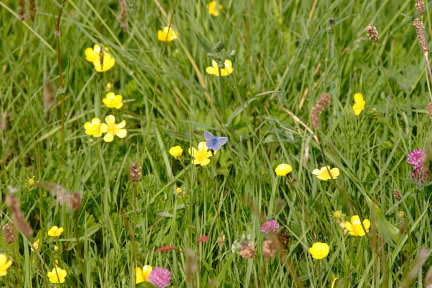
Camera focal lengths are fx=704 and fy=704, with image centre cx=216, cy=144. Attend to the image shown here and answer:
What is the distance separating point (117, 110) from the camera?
2.22 meters

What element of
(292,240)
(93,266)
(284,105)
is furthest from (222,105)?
(93,266)

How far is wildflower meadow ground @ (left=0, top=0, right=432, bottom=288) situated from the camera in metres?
1.58

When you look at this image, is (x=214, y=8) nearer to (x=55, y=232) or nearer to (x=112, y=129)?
(x=112, y=129)

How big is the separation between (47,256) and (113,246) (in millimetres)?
180

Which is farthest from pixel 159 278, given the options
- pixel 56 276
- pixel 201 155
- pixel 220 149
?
pixel 220 149

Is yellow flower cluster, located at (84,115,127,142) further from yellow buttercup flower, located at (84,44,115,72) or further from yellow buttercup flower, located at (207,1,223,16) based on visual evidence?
yellow buttercup flower, located at (207,1,223,16)

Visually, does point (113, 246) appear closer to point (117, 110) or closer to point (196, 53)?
point (117, 110)

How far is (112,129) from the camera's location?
207cm

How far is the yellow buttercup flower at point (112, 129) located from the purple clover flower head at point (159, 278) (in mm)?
658

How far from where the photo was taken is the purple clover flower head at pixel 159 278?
1.45m

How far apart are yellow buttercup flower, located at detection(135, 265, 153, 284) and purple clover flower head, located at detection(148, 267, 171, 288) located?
0.09 ft

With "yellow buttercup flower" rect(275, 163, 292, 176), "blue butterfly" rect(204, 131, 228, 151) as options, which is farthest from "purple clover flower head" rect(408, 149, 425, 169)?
"blue butterfly" rect(204, 131, 228, 151)

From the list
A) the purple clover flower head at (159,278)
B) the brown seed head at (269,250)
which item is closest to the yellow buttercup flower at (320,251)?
the brown seed head at (269,250)

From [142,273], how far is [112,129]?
0.68 metres
